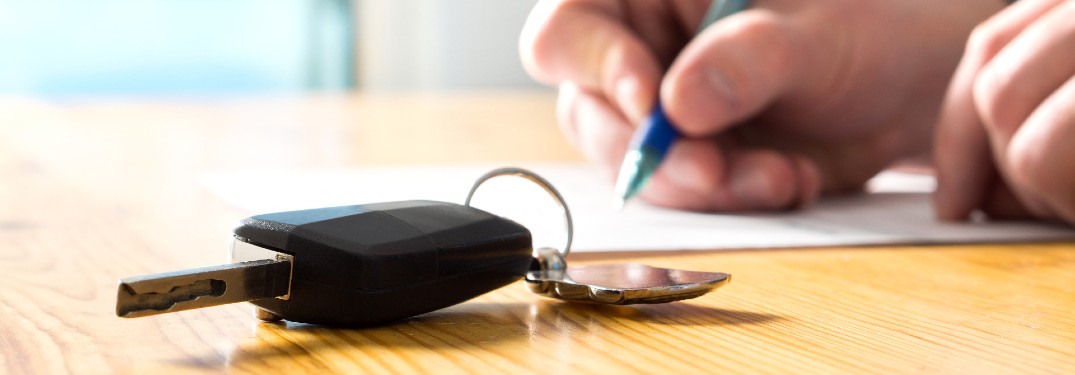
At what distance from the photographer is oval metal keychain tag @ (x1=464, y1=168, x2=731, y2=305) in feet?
1.04

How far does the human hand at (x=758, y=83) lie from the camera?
2.00 ft

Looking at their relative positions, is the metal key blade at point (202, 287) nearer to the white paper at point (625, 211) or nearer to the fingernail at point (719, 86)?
the white paper at point (625, 211)

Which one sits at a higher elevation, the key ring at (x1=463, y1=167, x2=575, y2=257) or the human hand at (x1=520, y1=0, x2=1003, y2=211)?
the human hand at (x1=520, y1=0, x2=1003, y2=211)

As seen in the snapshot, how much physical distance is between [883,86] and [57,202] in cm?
49

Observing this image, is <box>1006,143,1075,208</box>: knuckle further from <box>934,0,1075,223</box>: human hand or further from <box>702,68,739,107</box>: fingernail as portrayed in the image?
<box>702,68,739,107</box>: fingernail

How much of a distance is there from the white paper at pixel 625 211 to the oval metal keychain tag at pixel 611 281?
0.10 m

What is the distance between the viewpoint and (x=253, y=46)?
11.2 ft

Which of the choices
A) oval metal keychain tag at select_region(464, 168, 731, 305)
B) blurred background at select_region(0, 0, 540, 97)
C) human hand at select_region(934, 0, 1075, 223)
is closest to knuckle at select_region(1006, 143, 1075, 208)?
human hand at select_region(934, 0, 1075, 223)

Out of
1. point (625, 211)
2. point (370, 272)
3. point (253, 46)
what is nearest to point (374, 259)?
point (370, 272)

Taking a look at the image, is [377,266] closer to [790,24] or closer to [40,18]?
[790,24]

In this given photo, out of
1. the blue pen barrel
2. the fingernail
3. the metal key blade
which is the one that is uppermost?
the fingernail

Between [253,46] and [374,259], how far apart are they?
3.26 metres

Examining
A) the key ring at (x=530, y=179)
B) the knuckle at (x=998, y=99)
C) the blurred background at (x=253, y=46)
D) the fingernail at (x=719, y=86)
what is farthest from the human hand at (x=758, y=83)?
the blurred background at (x=253, y=46)

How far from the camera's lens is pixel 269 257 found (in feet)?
0.97
